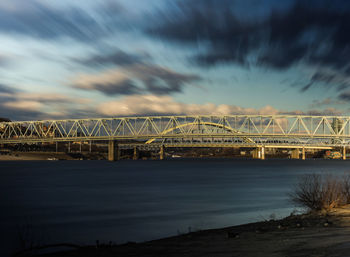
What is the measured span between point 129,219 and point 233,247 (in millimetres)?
11573

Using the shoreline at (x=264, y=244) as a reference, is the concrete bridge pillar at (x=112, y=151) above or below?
above

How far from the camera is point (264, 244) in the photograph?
10711mm

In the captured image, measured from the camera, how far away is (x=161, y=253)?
1083 centimetres

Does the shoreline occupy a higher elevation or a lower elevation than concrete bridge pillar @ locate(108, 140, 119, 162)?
lower

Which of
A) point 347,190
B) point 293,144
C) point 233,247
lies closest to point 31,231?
point 233,247

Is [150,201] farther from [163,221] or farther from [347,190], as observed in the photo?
[347,190]

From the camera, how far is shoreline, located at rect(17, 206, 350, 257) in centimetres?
937

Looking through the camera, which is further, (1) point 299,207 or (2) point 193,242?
(1) point 299,207

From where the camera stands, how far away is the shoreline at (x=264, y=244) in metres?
9.37

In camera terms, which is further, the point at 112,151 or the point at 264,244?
the point at 112,151

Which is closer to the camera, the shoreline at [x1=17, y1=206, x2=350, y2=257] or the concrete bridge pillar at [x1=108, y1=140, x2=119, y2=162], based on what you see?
the shoreline at [x1=17, y1=206, x2=350, y2=257]

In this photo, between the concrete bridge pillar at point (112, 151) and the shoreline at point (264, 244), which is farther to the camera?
the concrete bridge pillar at point (112, 151)

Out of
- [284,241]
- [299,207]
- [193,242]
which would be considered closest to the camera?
[284,241]

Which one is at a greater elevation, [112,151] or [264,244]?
[112,151]
